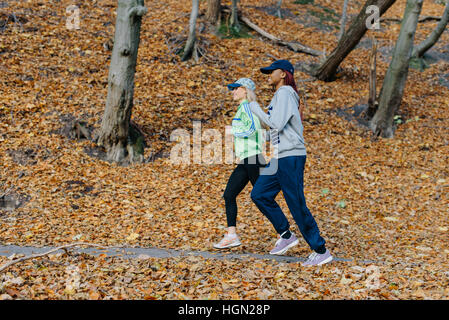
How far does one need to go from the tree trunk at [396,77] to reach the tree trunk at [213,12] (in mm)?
5648

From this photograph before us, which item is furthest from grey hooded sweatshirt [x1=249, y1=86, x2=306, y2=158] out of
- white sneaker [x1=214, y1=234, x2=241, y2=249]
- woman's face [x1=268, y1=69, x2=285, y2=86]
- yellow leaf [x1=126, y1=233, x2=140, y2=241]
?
yellow leaf [x1=126, y1=233, x2=140, y2=241]

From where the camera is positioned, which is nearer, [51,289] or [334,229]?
[51,289]

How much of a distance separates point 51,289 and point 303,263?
2.55 meters

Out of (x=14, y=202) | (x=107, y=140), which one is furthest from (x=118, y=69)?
(x=14, y=202)

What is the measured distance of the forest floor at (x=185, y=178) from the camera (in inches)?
155

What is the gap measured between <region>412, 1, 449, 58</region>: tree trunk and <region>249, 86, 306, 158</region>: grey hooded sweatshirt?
10.5m

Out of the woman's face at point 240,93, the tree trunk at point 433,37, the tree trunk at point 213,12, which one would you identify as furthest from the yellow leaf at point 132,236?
the tree trunk at point 433,37

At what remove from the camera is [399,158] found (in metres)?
8.93

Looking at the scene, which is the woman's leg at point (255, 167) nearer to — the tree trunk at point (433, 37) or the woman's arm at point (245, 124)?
the woman's arm at point (245, 124)

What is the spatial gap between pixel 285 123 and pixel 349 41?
26.6 ft

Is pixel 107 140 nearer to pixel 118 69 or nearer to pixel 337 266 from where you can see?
pixel 118 69

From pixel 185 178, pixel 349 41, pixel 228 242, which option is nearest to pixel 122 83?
pixel 185 178

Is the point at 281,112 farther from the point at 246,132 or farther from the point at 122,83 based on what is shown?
the point at 122,83

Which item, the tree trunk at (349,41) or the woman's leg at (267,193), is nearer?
the woman's leg at (267,193)
